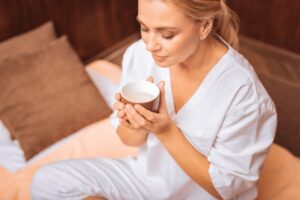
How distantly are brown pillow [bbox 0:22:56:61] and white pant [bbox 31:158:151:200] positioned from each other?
71 centimetres

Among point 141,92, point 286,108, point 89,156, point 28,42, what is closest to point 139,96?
point 141,92

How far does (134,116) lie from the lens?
3.30 ft

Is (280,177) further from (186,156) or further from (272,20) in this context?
(272,20)

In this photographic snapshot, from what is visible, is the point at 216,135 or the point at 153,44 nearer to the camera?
the point at 153,44

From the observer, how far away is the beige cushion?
1496 mm

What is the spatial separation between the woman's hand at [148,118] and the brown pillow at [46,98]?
787mm

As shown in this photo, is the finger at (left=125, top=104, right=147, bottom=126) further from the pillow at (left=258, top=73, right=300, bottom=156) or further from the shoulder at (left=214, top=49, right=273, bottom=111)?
the pillow at (left=258, top=73, right=300, bottom=156)

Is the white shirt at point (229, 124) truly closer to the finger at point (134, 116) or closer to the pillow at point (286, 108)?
the finger at point (134, 116)

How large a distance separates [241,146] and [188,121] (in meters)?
0.19

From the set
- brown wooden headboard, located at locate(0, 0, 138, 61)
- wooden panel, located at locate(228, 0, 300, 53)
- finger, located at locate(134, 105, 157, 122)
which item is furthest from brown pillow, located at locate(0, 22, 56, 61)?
wooden panel, located at locate(228, 0, 300, 53)

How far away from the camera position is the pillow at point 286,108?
2252mm

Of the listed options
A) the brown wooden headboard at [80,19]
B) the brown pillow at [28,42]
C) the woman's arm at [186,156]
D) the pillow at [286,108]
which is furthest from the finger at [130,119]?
the pillow at [286,108]

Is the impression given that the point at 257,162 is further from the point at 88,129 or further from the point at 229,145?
the point at 88,129

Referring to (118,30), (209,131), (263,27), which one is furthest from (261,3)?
(209,131)
